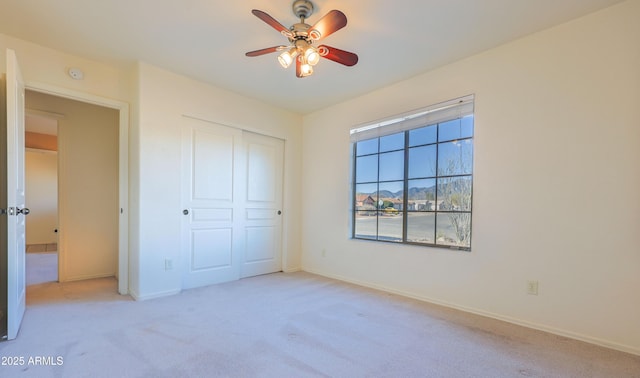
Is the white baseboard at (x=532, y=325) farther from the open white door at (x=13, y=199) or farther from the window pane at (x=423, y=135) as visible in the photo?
the open white door at (x=13, y=199)

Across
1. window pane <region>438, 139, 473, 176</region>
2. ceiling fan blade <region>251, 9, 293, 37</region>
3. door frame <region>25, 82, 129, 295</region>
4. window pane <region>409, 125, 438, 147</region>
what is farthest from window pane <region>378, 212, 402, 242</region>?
door frame <region>25, 82, 129, 295</region>

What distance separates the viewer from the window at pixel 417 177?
299 cm

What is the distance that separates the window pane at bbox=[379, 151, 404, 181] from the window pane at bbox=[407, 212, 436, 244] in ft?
1.68

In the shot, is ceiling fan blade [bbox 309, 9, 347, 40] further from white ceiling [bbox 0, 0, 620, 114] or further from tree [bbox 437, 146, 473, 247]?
tree [bbox 437, 146, 473, 247]

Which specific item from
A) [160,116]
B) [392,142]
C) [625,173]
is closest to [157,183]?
[160,116]

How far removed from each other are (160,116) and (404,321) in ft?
10.7

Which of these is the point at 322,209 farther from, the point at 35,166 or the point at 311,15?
the point at 35,166

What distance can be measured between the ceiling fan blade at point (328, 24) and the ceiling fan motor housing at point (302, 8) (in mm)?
258

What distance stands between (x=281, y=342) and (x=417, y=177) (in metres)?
2.25

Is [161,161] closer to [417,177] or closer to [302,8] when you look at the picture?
[302,8]

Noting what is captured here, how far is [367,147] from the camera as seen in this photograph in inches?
155

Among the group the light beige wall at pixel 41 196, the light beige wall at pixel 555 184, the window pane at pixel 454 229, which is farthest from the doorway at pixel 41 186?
the light beige wall at pixel 555 184

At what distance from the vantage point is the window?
299 centimetres

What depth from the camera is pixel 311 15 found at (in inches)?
87.8
